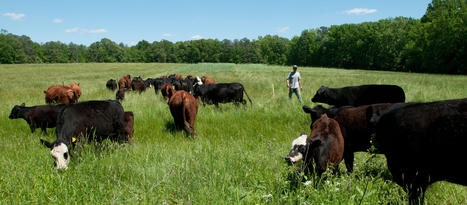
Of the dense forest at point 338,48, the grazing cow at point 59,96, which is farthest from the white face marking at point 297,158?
the dense forest at point 338,48

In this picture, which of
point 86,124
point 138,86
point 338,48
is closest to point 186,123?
point 86,124

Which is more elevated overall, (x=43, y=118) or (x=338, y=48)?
(x=338, y=48)

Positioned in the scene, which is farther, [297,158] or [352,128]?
[352,128]

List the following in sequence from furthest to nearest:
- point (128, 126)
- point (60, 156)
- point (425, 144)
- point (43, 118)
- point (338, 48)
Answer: point (338, 48) → point (43, 118) → point (128, 126) → point (60, 156) → point (425, 144)

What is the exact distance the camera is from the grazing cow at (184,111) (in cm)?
702

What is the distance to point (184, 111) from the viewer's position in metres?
7.04

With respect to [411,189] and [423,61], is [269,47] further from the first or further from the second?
[411,189]

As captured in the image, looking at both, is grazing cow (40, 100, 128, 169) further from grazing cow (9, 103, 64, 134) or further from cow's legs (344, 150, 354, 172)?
cow's legs (344, 150, 354, 172)

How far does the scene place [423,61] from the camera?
55688 mm

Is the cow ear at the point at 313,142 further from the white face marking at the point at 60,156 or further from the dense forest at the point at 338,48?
the dense forest at the point at 338,48

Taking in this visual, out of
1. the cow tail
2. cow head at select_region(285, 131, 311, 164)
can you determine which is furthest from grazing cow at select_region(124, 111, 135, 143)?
cow head at select_region(285, 131, 311, 164)

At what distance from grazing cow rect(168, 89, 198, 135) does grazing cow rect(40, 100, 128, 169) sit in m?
1.60

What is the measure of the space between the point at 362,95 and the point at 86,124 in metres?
8.54

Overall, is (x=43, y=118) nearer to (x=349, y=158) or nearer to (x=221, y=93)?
(x=221, y=93)
